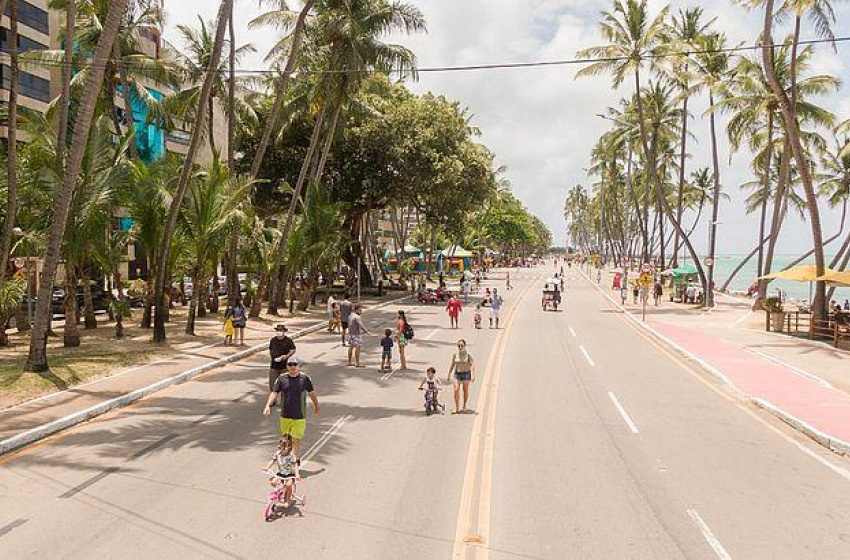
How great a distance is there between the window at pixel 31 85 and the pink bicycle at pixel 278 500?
45.3 metres

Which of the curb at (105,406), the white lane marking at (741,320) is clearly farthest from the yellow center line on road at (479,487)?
the white lane marking at (741,320)

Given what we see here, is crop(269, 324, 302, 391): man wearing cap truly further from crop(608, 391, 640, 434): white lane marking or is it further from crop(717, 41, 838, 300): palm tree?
crop(717, 41, 838, 300): palm tree

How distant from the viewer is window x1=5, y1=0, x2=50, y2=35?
4384cm

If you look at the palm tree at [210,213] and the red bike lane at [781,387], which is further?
the palm tree at [210,213]

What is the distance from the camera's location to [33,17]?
4509 cm

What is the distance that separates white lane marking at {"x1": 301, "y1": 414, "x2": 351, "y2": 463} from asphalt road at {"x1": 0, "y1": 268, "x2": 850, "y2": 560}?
0.17 ft

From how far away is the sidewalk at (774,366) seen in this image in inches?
509

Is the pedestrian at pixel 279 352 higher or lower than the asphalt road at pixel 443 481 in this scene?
higher

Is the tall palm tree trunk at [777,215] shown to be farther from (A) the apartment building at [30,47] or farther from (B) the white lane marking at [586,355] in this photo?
(A) the apartment building at [30,47]

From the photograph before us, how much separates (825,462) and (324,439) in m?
7.86

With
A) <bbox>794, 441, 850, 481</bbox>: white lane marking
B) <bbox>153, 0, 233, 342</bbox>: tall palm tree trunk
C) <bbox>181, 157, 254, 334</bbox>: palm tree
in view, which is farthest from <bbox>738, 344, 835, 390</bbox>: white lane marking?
<bbox>153, 0, 233, 342</bbox>: tall palm tree trunk

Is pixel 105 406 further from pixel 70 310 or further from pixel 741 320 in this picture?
pixel 741 320

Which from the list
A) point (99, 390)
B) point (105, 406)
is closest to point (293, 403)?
point (105, 406)

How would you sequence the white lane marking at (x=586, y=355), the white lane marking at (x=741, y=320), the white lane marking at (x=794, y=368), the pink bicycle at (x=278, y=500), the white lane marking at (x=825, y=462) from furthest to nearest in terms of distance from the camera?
the white lane marking at (x=741, y=320) → the white lane marking at (x=586, y=355) → the white lane marking at (x=794, y=368) → the white lane marking at (x=825, y=462) → the pink bicycle at (x=278, y=500)
